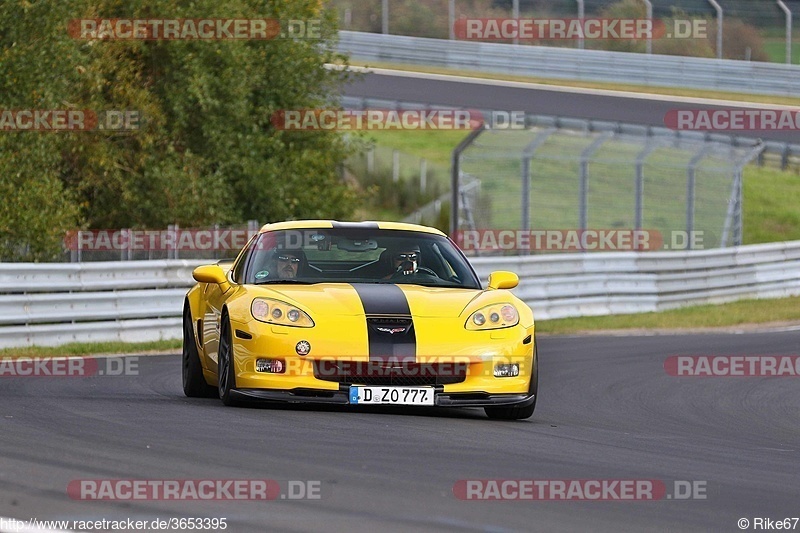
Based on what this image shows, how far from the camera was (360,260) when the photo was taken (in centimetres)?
1071

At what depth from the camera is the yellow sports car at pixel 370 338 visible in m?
8.98

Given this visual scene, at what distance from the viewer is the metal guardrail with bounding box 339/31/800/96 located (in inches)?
1374

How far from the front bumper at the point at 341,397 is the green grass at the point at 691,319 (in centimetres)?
1090

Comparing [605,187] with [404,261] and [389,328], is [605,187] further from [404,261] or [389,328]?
[389,328]

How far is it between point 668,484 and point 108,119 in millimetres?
17598

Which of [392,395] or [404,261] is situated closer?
[392,395]

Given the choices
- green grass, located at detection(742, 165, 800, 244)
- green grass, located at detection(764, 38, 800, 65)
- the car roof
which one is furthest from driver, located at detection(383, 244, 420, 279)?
green grass, located at detection(742, 165, 800, 244)

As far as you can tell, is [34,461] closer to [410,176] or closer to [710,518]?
[710,518]

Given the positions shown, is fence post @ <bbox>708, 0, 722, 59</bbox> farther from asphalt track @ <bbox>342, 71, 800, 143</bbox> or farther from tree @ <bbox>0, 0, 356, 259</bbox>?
tree @ <bbox>0, 0, 356, 259</bbox>

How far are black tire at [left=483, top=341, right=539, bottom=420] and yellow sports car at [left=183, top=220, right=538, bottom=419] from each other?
1 cm

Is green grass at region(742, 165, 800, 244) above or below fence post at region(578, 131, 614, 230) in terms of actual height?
below

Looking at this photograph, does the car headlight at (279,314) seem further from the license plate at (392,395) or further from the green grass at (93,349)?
the green grass at (93,349)

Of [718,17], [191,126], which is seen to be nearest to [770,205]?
[718,17]

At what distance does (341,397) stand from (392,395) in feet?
1.00
